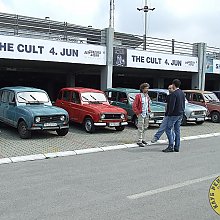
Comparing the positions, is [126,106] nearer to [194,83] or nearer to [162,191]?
[162,191]

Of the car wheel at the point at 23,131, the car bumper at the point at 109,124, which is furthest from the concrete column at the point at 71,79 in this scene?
the car wheel at the point at 23,131

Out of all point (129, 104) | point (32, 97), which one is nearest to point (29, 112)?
point (32, 97)

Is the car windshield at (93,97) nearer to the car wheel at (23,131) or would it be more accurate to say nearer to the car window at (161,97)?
the car wheel at (23,131)

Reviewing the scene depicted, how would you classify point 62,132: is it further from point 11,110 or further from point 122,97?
point 122,97

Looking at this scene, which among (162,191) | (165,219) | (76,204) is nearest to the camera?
(165,219)

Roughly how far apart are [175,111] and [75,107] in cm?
517

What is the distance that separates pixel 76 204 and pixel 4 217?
1.06 m

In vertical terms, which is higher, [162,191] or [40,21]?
[40,21]

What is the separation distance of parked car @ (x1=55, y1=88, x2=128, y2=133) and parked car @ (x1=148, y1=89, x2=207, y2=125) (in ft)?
11.7

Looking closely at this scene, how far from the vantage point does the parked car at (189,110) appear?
15.7 metres

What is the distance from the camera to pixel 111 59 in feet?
59.5

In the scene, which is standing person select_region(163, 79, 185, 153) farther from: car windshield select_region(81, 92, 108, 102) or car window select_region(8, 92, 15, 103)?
car window select_region(8, 92, 15, 103)

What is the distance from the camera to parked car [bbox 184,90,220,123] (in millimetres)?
17406

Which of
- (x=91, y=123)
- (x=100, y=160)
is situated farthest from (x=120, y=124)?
(x=100, y=160)
